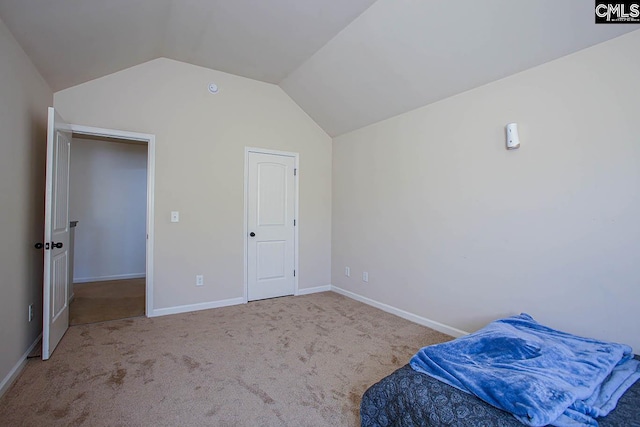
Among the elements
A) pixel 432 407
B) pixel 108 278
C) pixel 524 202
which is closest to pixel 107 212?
pixel 108 278

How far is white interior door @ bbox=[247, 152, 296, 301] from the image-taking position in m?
4.08

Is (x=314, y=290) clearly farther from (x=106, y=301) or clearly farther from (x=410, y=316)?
(x=106, y=301)

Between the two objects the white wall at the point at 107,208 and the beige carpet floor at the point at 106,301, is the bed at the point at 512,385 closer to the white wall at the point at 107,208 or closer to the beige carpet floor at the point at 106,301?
the beige carpet floor at the point at 106,301

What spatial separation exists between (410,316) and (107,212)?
530cm

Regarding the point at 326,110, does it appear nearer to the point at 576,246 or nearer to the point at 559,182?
the point at 559,182

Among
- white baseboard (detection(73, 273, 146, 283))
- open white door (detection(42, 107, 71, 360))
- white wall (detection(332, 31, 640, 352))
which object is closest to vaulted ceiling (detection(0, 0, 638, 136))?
white wall (detection(332, 31, 640, 352))

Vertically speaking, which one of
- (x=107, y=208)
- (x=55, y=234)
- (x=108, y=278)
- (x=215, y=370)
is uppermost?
(x=107, y=208)

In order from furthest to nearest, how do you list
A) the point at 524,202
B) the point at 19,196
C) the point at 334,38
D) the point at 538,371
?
the point at 334,38, the point at 524,202, the point at 19,196, the point at 538,371

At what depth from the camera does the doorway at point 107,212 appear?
516cm

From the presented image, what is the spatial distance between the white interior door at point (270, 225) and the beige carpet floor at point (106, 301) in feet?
4.74

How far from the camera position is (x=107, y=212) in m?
5.36

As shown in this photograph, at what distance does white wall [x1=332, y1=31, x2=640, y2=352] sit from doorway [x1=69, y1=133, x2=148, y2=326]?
4255mm

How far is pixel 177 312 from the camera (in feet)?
11.7

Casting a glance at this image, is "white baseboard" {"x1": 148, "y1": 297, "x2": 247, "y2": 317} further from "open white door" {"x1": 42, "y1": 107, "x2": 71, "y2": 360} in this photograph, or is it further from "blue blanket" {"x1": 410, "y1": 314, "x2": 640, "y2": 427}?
"blue blanket" {"x1": 410, "y1": 314, "x2": 640, "y2": 427}
